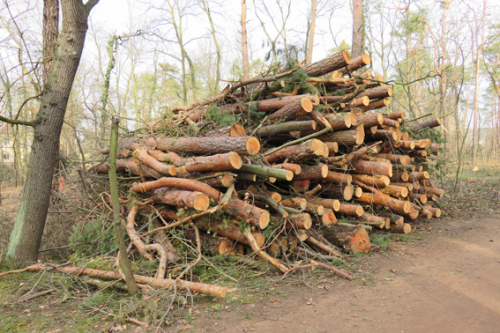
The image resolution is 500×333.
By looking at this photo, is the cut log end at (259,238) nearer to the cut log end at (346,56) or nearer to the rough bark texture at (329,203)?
the rough bark texture at (329,203)

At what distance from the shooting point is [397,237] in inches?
245

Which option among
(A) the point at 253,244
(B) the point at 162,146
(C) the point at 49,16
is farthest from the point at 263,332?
(C) the point at 49,16

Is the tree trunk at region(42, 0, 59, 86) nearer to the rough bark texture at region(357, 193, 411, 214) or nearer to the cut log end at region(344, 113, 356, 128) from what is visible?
the cut log end at region(344, 113, 356, 128)

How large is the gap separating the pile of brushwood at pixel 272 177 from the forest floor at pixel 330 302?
11.0 inches

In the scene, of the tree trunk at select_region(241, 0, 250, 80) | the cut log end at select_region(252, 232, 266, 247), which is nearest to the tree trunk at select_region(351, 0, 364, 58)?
the tree trunk at select_region(241, 0, 250, 80)

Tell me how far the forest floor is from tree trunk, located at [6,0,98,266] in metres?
0.56

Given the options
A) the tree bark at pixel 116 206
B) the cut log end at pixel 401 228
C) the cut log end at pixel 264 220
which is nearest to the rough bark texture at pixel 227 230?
the cut log end at pixel 264 220

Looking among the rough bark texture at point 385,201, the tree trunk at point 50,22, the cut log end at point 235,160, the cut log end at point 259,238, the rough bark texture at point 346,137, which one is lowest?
the cut log end at point 259,238

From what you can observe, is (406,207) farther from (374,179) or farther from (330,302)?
(330,302)

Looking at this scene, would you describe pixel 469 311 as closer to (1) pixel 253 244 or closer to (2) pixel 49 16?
(1) pixel 253 244

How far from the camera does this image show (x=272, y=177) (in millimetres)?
5059

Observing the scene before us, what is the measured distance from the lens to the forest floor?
3.11m

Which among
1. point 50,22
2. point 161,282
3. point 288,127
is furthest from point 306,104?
point 50,22

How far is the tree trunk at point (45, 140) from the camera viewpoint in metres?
4.62
